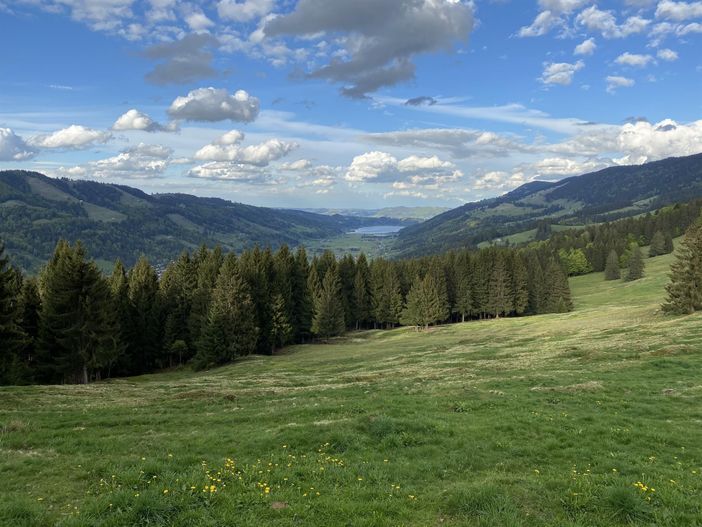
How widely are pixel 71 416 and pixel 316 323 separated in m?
64.5

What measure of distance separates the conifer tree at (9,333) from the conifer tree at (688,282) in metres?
77.5

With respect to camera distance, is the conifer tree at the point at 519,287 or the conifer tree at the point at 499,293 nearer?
the conifer tree at the point at 499,293

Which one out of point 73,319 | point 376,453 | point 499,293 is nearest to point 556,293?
point 499,293

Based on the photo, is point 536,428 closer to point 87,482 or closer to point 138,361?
point 87,482

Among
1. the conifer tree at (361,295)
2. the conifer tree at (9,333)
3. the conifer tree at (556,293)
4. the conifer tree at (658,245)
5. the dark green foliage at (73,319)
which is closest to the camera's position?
the conifer tree at (9,333)

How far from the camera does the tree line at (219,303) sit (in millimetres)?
52125

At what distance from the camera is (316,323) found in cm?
8656

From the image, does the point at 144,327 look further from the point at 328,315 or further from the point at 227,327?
the point at 328,315

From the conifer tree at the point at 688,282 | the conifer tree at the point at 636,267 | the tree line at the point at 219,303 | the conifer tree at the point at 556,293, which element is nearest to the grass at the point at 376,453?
the tree line at the point at 219,303

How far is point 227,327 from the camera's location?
2648 inches

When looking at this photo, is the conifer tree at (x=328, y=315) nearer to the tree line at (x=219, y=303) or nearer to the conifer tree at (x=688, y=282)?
the tree line at (x=219, y=303)

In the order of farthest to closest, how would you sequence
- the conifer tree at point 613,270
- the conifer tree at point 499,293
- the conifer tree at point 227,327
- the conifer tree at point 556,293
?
the conifer tree at point 613,270 < the conifer tree at point 499,293 < the conifer tree at point 556,293 < the conifer tree at point 227,327

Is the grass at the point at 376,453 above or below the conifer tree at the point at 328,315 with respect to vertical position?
above

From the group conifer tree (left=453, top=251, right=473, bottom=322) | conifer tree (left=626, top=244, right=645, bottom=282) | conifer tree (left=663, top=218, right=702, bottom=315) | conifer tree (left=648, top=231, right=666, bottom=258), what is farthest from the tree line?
conifer tree (left=648, top=231, right=666, bottom=258)
